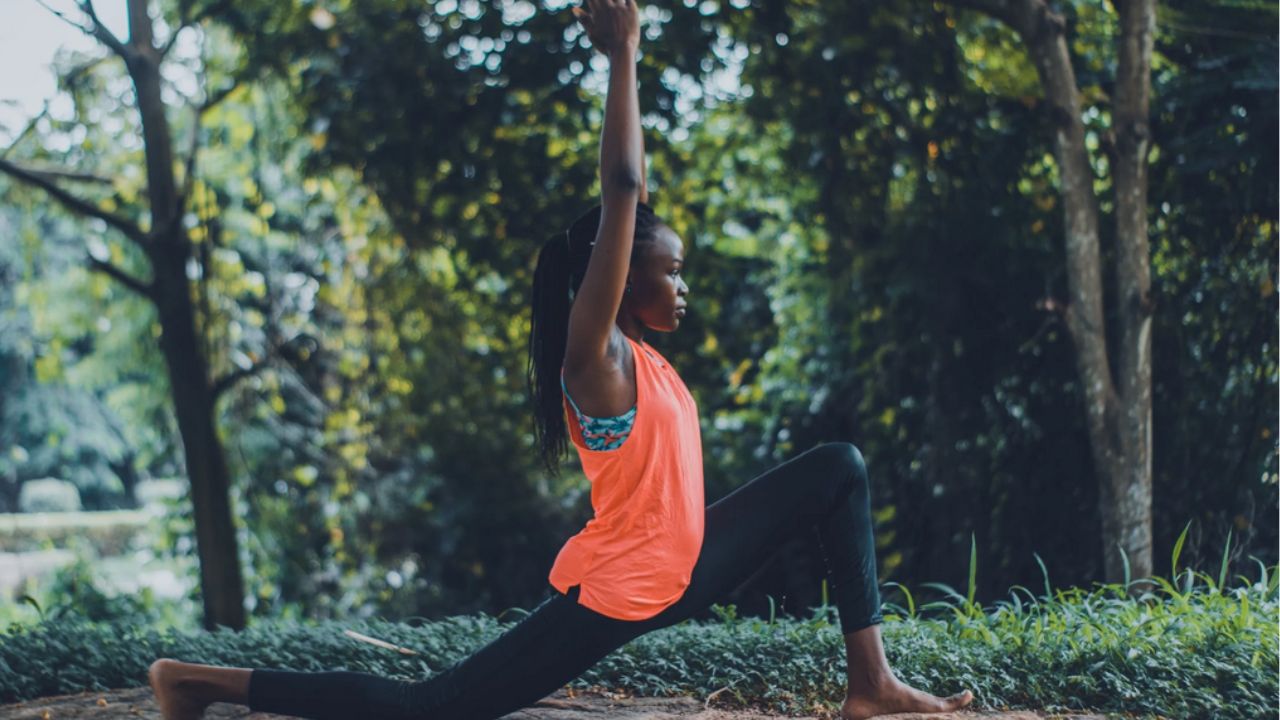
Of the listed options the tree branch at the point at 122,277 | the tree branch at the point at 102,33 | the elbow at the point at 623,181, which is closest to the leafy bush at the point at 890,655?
the elbow at the point at 623,181

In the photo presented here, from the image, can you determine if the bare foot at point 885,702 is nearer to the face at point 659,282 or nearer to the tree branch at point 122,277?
the face at point 659,282

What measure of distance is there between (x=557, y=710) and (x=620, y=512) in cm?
121

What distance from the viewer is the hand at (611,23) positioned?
108 inches

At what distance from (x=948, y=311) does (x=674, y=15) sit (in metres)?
2.18

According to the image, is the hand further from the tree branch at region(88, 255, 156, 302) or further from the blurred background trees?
the tree branch at region(88, 255, 156, 302)

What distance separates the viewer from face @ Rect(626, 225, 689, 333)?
2922mm

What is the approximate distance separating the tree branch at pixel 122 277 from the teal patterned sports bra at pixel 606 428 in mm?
5530

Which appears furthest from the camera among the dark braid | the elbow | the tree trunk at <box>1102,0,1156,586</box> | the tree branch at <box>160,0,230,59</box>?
the tree branch at <box>160,0,230,59</box>

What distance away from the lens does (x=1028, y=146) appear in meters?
6.56

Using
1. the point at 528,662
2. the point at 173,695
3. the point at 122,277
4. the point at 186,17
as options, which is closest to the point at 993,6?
the point at 528,662

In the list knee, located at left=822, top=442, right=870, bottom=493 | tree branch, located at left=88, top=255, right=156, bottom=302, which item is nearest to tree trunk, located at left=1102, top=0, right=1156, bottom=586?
knee, located at left=822, top=442, right=870, bottom=493

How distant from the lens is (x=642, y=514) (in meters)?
2.87

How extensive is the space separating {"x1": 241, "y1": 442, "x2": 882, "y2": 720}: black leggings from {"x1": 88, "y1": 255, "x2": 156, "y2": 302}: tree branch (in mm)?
5026

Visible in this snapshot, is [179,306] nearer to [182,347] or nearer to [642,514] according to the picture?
[182,347]
